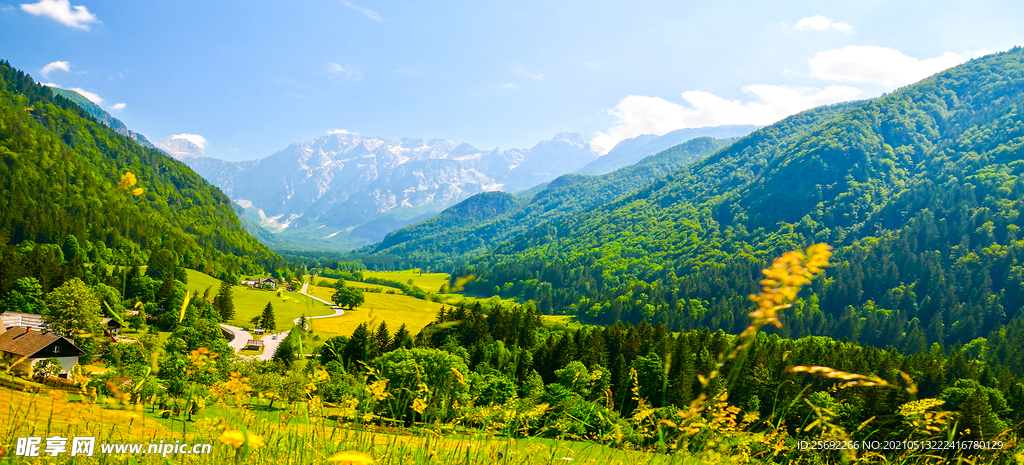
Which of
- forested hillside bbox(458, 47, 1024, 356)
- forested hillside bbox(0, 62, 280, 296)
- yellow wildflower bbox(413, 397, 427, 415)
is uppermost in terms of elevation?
forested hillside bbox(0, 62, 280, 296)

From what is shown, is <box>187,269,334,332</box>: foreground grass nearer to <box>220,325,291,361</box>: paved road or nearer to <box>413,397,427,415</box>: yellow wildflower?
<box>220,325,291,361</box>: paved road

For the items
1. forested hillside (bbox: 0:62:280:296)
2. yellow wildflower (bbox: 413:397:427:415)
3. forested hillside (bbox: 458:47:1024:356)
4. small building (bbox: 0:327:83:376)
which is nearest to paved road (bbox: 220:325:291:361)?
forested hillside (bbox: 0:62:280:296)

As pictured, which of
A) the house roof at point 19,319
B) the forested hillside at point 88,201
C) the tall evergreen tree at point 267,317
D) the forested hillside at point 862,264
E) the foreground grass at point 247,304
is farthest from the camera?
the forested hillside at point 862,264

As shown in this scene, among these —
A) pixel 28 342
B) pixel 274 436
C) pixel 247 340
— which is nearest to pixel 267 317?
pixel 247 340

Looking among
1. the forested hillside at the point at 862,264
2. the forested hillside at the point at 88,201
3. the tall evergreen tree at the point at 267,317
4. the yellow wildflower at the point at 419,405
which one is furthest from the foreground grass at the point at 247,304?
the yellow wildflower at the point at 419,405

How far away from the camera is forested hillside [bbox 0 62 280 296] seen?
87562 mm

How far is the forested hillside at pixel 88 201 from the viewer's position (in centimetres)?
8756

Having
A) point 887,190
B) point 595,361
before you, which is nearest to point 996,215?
point 887,190

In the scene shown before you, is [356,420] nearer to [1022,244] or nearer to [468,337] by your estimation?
[468,337]

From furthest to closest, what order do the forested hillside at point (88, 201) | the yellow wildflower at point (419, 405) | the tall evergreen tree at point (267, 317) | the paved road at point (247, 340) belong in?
→ the forested hillside at point (88, 201) → the paved road at point (247, 340) → the tall evergreen tree at point (267, 317) → the yellow wildflower at point (419, 405)

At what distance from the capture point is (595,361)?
145 feet

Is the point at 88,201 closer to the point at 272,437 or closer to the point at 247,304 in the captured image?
the point at 247,304

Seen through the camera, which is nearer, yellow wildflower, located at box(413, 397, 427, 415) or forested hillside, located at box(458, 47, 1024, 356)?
yellow wildflower, located at box(413, 397, 427, 415)

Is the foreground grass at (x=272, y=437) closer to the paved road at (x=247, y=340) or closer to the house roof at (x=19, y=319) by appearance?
the house roof at (x=19, y=319)
